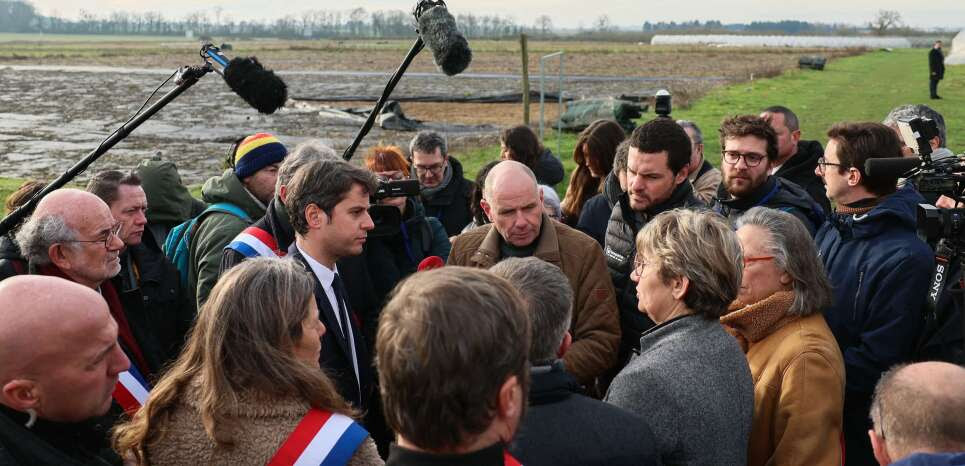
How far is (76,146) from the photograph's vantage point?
67.3 ft

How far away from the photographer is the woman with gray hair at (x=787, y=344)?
316 cm

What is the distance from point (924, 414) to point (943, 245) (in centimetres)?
150

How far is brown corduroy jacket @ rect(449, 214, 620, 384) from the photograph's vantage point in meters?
4.16

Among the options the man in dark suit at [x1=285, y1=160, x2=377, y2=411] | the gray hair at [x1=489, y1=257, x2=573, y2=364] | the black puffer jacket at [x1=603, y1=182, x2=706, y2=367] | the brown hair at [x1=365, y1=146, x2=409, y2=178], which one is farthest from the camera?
the brown hair at [x1=365, y1=146, x2=409, y2=178]

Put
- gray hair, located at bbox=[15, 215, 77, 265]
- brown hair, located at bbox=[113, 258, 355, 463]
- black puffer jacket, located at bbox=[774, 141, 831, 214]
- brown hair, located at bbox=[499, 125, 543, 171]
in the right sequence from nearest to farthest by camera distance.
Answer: brown hair, located at bbox=[113, 258, 355, 463] → gray hair, located at bbox=[15, 215, 77, 265] → black puffer jacket, located at bbox=[774, 141, 831, 214] → brown hair, located at bbox=[499, 125, 543, 171]

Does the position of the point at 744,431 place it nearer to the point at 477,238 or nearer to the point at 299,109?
the point at 477,238

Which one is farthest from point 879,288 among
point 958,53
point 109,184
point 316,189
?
point 958,53

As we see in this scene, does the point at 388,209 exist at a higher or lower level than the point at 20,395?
higher

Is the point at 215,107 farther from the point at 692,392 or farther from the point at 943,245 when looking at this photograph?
→ the point at 692,392

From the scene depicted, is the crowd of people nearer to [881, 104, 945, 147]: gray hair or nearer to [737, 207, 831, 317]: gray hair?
[737, 207, 831, 317]: gray hair

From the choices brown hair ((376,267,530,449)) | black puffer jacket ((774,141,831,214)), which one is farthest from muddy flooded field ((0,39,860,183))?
brown hair ((376,267,530,449))

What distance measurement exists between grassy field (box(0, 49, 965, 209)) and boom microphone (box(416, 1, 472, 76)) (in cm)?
982

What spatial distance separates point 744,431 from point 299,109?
2760 centimetres

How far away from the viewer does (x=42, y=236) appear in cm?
385
